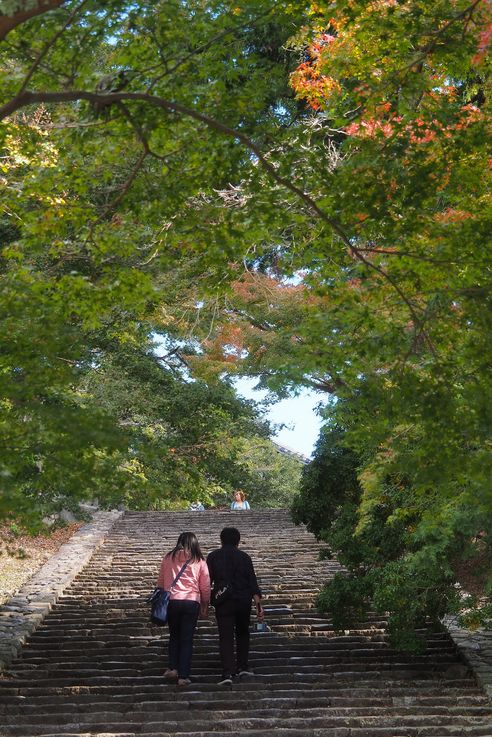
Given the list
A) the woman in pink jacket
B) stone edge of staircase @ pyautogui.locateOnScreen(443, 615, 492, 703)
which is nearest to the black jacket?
the woman in pink jacket

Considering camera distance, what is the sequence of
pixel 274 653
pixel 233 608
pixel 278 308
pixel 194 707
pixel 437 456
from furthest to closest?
pixel 278 308, pixel 274 653, pixel 233 608, pixel 194 707, pixel 437 456

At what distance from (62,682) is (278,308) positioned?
9.40 m

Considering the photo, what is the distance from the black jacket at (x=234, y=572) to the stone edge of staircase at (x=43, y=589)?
2806 mm

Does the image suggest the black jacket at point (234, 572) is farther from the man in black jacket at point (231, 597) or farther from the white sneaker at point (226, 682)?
the white sneaker at point (226, 682)

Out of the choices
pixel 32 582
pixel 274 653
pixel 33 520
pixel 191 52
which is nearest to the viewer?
pixel 33 520

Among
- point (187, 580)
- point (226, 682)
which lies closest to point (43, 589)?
point (187, 580)

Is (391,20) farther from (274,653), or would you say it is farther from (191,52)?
(274,653)

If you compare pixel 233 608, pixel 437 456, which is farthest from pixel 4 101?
pixel 233 608

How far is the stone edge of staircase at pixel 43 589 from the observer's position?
12.7 metres

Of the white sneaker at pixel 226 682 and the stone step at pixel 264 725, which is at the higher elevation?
the white sneaker at pixel 226 682

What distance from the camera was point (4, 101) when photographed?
866 centimetres

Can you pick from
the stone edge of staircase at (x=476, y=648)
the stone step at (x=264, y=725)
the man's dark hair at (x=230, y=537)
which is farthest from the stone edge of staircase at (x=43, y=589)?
the stone edge of staircase at (x=476, y=648)

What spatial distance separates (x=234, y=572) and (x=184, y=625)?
2.40 ft

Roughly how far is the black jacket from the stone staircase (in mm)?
928
